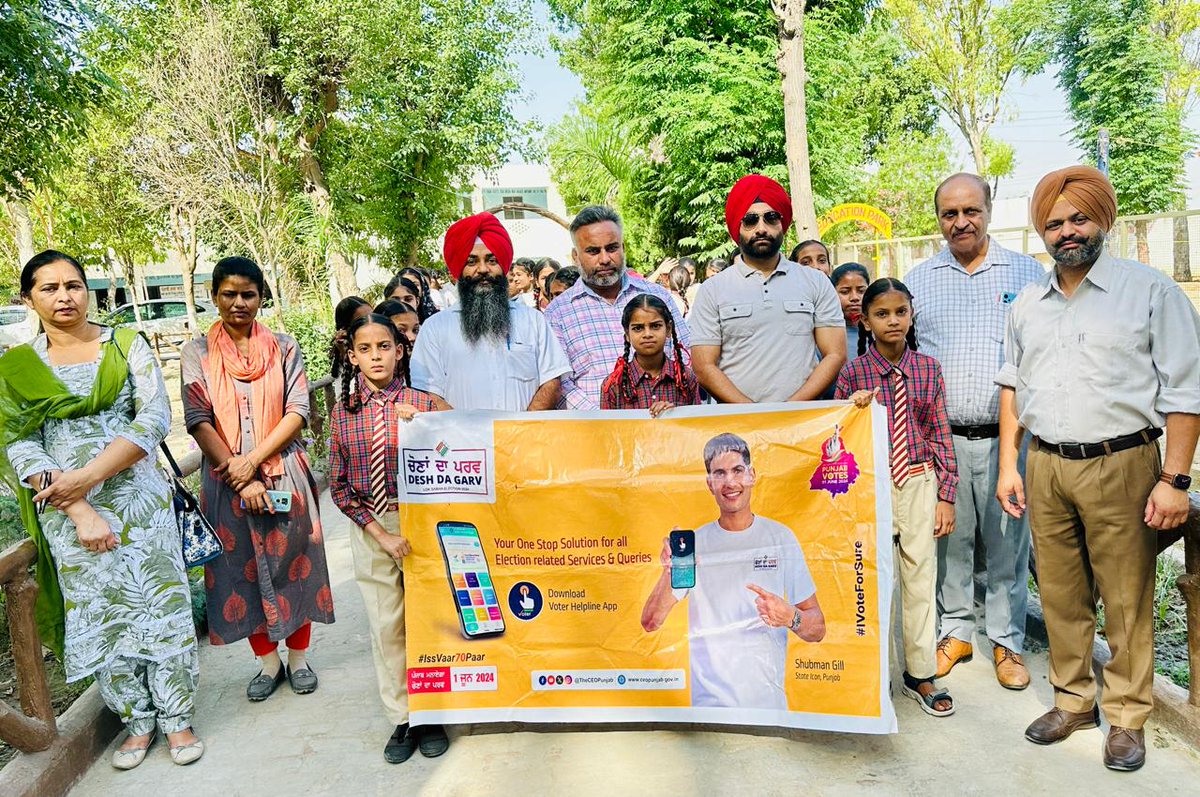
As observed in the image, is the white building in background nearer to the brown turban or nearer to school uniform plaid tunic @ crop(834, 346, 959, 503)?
school uniform plaid tunic @ crop(834, 346, 959, 503)

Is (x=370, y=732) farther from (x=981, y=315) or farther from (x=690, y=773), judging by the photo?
(x=981, y=315)

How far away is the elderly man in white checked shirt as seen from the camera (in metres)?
3.81

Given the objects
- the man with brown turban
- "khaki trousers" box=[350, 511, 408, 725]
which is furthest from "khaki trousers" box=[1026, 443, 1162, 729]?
"khaki trousers" box=[350, 511, 408, 725]

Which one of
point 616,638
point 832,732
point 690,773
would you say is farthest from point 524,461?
point 832,732

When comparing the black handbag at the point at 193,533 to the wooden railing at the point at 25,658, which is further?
the black handbag at the point at 193,533

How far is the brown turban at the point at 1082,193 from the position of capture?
10.0 ft

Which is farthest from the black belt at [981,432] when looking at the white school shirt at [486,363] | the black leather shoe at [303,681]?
the black leather shoe at [303,681]

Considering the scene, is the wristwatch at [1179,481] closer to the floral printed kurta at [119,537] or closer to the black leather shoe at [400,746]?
the black leather shoe at [400,746]

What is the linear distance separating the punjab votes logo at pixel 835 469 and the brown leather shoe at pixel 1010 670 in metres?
1.33

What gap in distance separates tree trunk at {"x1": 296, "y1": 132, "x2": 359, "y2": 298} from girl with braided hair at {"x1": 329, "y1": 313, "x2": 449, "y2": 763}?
1731 cm

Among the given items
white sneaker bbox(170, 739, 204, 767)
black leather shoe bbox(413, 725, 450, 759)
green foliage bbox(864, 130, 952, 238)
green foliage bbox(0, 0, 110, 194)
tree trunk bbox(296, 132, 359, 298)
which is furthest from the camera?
green foliage bbox(864, 130, 952, 238)

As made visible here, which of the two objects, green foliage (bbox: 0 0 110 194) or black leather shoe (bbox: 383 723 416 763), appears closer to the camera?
black leather shoe (bbox: 383 723 416 763)

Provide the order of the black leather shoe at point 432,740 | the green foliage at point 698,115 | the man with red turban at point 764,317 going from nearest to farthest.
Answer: the black leather shoe at point 432,740, the man with red turban at point 764,317, the green foliage at point 698,115

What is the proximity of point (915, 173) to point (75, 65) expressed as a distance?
28.2 metres
